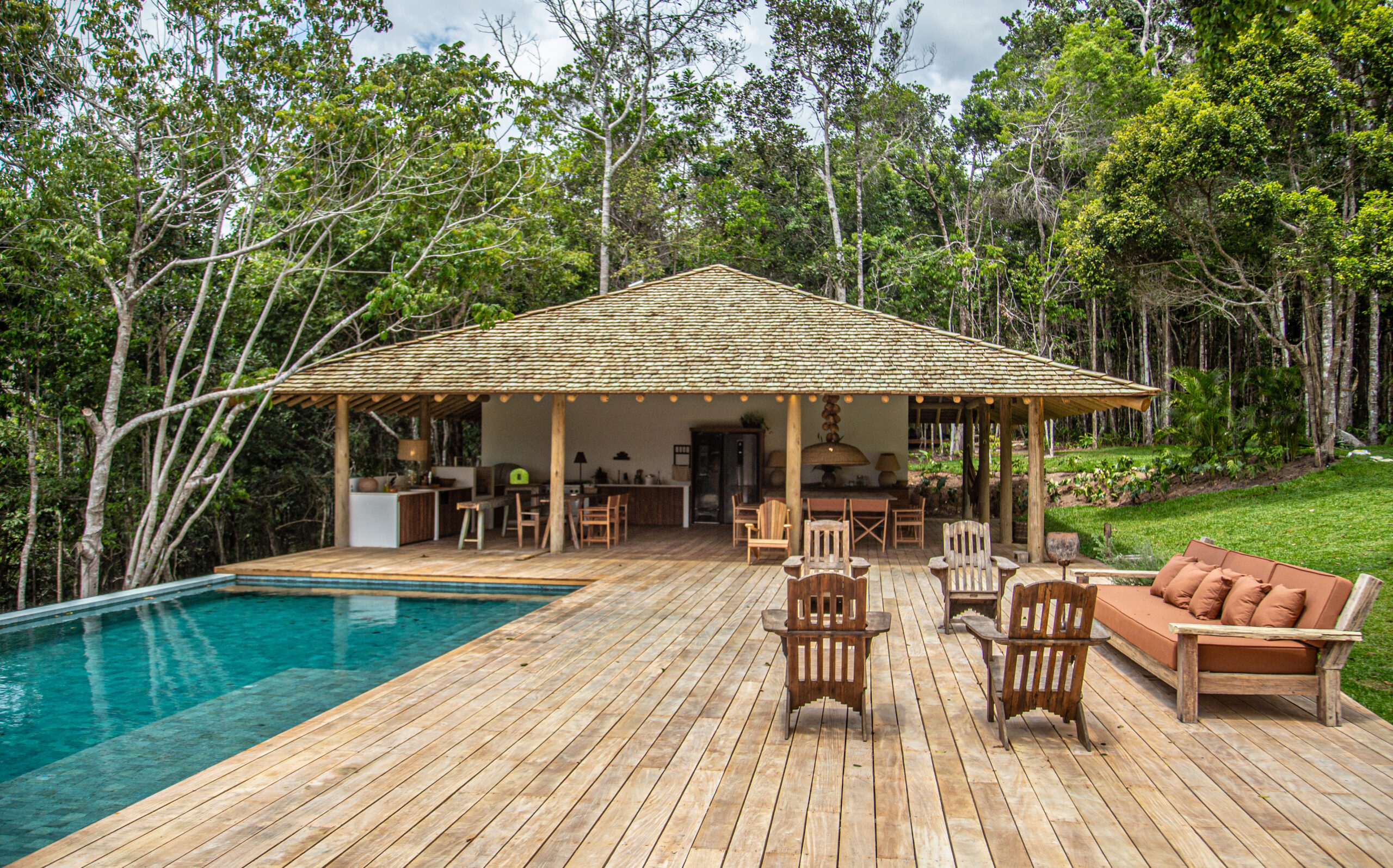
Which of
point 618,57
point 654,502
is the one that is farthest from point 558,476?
point 618,57

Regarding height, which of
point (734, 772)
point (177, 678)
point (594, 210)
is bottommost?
point (177, 678)

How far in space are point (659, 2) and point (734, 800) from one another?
83.7 feet

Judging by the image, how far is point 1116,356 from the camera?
2909cm

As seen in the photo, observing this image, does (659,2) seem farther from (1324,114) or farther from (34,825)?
(34,825)

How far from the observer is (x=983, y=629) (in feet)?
14.9

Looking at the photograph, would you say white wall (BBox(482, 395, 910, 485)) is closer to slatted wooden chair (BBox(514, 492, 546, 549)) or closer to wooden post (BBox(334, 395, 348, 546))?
slatted wooden chair (BBox(514, 492, 546, 549))

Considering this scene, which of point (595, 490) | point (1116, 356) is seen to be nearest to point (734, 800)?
point (595, 490)

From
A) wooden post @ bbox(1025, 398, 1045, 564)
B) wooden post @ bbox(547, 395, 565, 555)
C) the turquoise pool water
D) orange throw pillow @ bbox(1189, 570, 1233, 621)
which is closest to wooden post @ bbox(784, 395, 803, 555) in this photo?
wooden post @ bbox(1025, 398, 1045, 564)

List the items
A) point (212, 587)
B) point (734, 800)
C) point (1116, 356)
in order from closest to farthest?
point (734, 800)
point (212, 587)
point (1116, 356)

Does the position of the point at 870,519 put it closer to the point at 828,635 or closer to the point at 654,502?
the point at 654,502

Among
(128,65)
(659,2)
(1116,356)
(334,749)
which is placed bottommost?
(334,749)

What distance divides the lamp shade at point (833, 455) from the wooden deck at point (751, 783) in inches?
266

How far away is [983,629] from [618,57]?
24.2m

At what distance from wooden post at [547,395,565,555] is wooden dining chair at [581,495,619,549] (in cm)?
51
